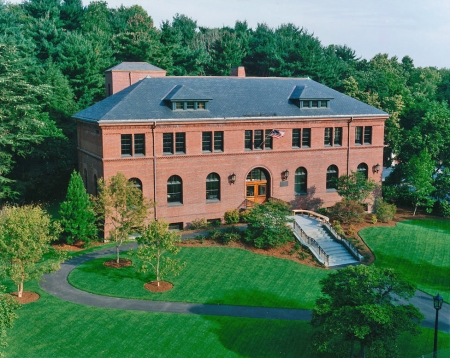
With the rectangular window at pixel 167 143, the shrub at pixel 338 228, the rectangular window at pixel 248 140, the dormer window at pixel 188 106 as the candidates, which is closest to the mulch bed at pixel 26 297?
the rectangular window at pixel 167 143

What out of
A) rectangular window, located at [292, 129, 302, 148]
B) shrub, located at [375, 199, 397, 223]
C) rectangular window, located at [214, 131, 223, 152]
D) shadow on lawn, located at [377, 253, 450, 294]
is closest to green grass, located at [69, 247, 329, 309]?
shadow on lawn, located at [377, 253, 450, 294]

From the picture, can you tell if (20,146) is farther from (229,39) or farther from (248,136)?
(229,39)

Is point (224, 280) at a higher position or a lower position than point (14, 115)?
lower

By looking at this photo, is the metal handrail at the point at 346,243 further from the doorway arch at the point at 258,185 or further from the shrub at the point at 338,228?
the doorway arch at the point at 258,185

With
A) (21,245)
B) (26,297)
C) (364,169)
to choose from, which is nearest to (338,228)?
(364,169)

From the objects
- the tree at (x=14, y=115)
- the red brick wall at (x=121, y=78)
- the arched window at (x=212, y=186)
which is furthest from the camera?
the red brick wall at (x=121, y=78)

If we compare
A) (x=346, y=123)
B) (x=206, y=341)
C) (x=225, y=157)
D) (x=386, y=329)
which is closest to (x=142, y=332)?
(x=206, y=341)

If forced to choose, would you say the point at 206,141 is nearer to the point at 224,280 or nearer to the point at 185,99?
the point at 185,99

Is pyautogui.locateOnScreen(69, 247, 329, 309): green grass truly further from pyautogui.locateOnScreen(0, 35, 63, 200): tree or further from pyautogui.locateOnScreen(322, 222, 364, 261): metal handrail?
pyautogui.locateOnScreen(0, 35, 63, 200): tree
